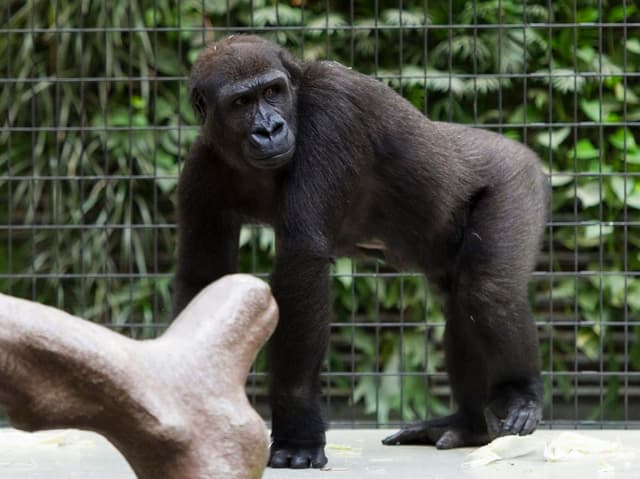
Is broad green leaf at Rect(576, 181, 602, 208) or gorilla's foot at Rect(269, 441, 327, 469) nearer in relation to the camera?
gorilla's foot at Rect(269, 441, 327, 469)

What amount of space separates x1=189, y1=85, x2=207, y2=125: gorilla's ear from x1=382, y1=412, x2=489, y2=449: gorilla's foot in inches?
51.4

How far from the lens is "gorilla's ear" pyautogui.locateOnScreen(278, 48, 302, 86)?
12.7 ft

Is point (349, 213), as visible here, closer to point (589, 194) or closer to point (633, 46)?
point (589, 194)

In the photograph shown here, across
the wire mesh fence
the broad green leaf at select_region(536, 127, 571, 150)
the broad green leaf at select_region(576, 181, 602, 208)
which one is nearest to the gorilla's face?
the wire mesh fence

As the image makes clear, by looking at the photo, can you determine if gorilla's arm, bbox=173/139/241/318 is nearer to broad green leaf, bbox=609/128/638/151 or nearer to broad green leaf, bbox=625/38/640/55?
broad green leaf, bbox=609/128/638/151

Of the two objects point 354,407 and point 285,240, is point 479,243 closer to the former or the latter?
point 285,240

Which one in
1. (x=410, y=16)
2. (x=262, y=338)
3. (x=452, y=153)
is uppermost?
(x=410, y=16)

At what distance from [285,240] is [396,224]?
25.3 inches

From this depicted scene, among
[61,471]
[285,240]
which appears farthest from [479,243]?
[61,471]

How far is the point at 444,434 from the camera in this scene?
4.23m

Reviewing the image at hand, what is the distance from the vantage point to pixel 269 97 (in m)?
3.76

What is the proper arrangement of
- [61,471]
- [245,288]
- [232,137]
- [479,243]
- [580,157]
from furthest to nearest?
[580,157]
[479,243]
[232,137]
[61,471]
[245,288]

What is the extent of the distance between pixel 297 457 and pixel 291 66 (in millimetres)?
1215

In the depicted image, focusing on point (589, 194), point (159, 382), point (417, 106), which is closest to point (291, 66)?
point (159, 382)
